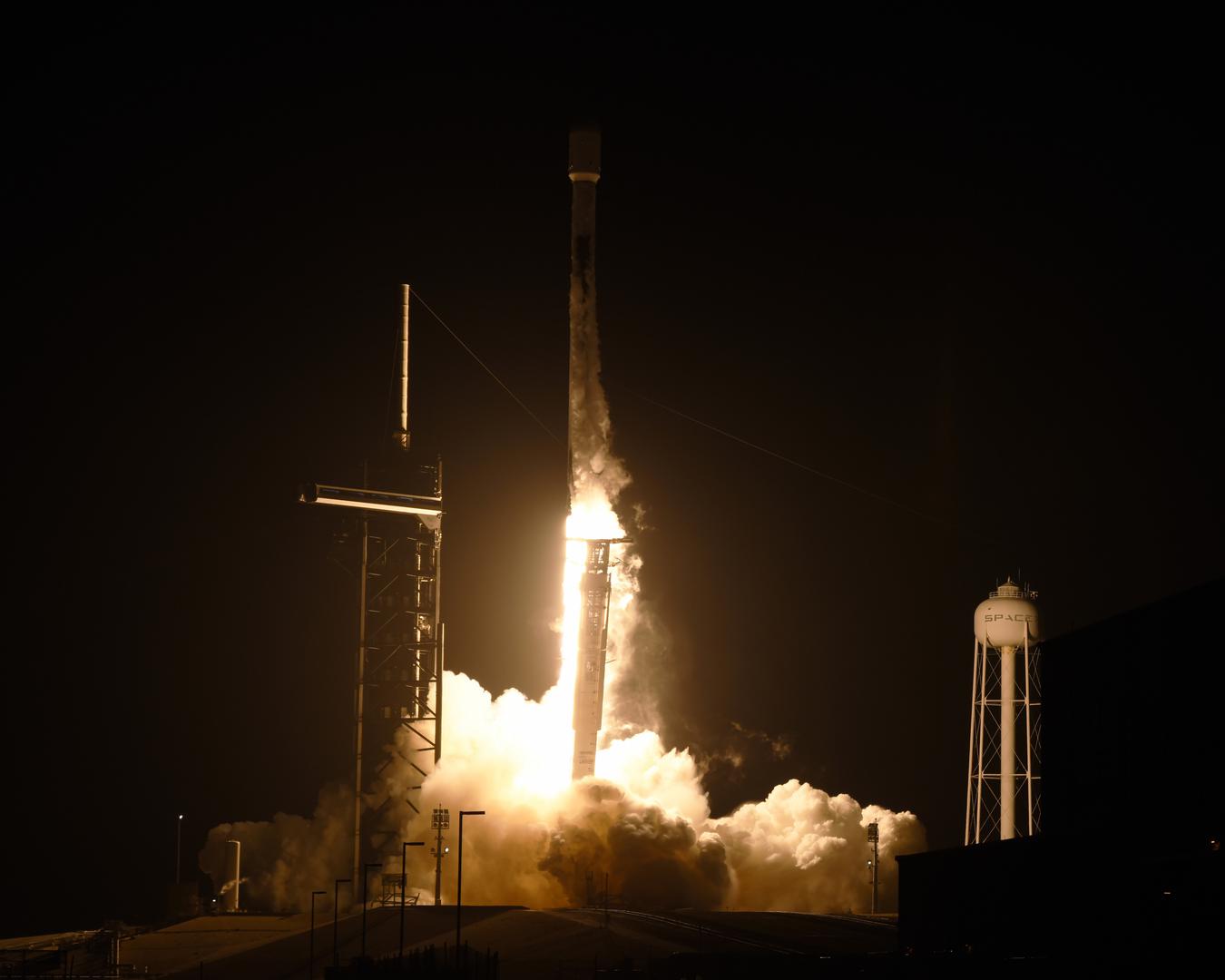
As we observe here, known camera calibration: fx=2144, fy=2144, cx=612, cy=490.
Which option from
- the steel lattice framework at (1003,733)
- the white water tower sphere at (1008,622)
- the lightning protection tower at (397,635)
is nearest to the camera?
the lightning protection tower at (397,635)

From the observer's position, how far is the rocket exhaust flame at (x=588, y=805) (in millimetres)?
78188

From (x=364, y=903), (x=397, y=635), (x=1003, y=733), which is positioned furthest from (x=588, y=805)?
(x=1003, y=733)

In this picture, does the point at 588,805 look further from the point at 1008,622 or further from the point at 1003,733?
the point at 1008,622

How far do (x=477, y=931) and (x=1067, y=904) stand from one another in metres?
22.8

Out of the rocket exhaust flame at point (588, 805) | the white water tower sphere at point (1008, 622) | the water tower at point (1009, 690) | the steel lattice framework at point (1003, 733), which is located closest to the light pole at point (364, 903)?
the rocket exhaust flame at point (588, 805)

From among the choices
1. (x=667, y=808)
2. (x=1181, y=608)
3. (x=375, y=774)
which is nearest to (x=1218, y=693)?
(x=1181, y=608)

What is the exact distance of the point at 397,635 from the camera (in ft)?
282

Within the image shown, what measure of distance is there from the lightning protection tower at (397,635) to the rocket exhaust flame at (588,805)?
66 centimetres

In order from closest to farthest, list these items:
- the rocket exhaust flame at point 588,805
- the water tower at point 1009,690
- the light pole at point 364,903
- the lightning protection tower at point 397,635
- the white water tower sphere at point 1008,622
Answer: the light pole at point 364,903, the rocket exhaust flame at point 588,805, the lightning protection tower at point 397,635, the water tower at point 1009,690, the white water tower sphere at point 1008,622

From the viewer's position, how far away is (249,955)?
72.8 meters

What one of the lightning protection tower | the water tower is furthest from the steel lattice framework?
the lightning protection tower

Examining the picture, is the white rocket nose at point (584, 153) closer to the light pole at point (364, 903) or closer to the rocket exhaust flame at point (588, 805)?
the rocket exhaust flame at point (588, 805)

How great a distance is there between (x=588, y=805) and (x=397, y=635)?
12156mm

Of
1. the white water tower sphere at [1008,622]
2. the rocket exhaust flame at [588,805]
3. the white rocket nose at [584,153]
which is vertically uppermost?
the white rocket nose at [584,153]
